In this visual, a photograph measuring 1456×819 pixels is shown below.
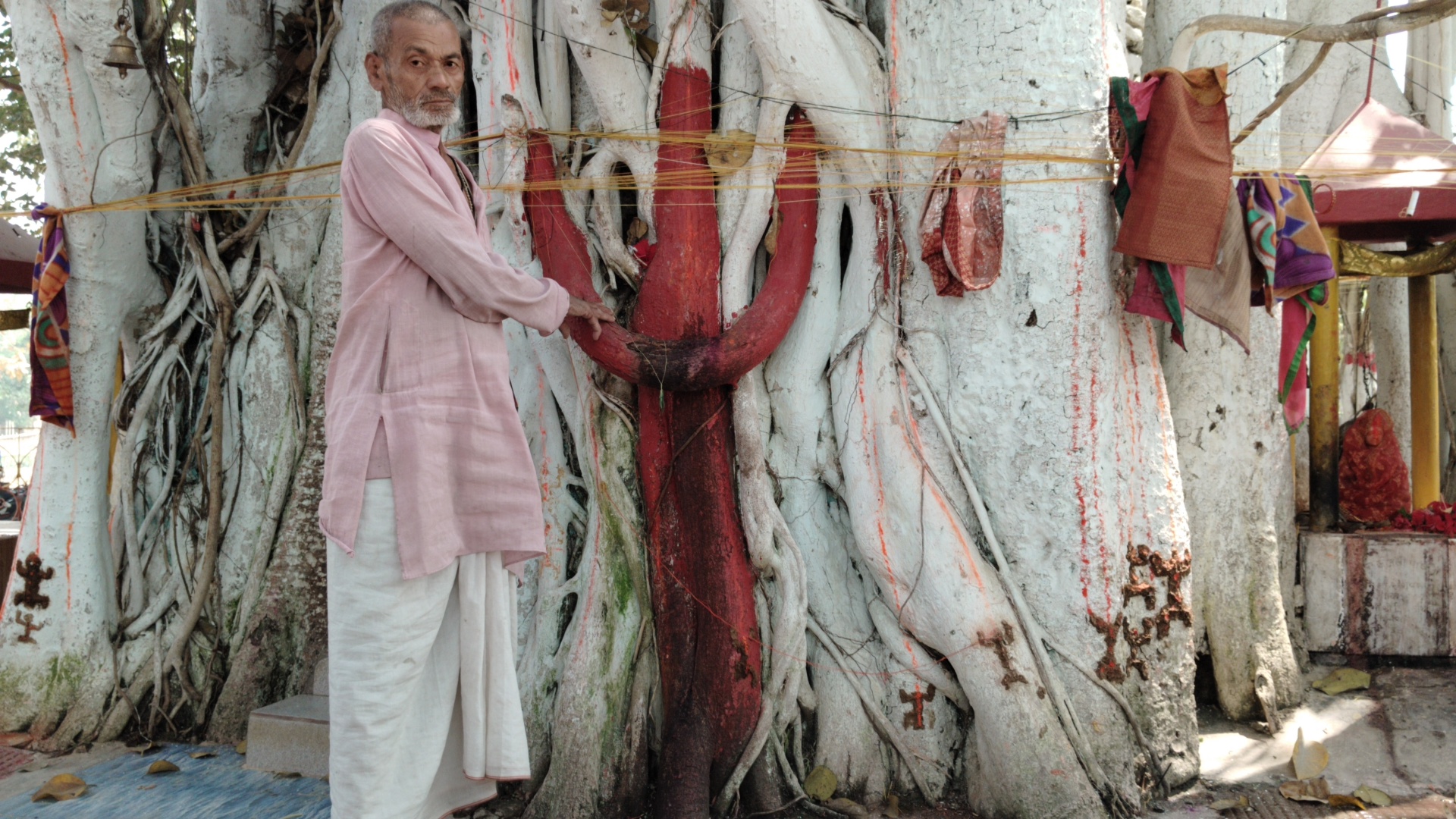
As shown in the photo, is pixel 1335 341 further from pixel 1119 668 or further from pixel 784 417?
pixel 784 417

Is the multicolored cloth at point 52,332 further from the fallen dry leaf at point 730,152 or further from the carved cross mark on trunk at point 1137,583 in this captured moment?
the carved cross mark on trunk at point 1137,583

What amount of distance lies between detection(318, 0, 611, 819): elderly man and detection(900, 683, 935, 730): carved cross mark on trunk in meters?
1.20

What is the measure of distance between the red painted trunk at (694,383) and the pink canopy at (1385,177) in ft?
7.23

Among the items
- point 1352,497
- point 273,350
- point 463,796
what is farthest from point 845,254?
point 1352,497

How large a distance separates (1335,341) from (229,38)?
15.4ft

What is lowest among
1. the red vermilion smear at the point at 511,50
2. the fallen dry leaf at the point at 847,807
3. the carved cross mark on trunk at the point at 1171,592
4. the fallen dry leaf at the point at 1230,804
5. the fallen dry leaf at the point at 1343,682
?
the fallen dry leaf at the point at 1230,804

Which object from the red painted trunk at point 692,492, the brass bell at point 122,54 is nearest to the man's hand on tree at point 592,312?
the red painted trunk at point 692,492

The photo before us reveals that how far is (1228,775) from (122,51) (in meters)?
4.34

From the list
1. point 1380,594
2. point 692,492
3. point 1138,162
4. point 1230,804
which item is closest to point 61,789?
point 692,492

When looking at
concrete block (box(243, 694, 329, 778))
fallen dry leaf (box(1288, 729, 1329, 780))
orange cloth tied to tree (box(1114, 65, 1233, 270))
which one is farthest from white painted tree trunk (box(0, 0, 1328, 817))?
concrete block (box(243, 694, 329, 778))

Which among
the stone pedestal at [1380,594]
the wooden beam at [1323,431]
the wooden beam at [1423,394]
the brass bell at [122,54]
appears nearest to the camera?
the brass bell at [122,54]

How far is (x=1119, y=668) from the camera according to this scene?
292 cm

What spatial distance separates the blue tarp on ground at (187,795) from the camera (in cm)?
301

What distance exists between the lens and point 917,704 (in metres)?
3.02
